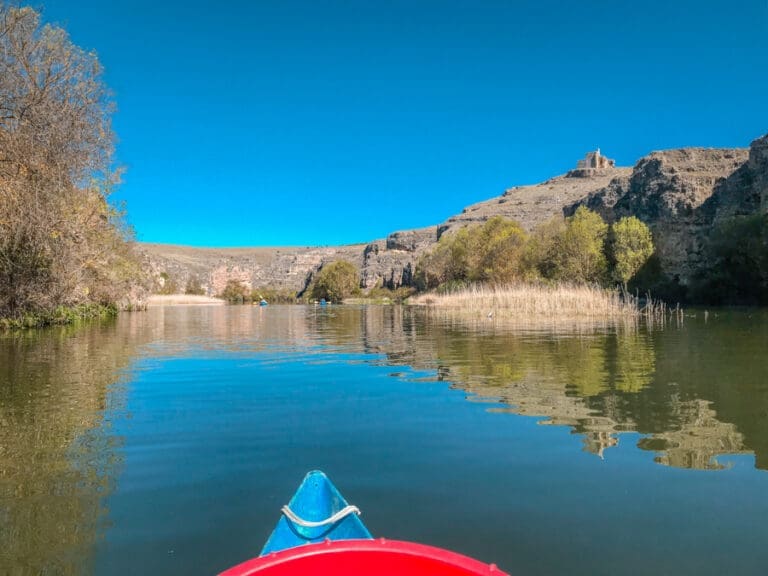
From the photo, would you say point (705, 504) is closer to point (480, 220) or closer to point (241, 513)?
point (241, 513)

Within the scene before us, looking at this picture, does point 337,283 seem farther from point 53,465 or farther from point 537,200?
point 53,465

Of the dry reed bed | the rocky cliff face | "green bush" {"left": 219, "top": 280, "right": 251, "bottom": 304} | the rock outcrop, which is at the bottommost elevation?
the dry reed bed

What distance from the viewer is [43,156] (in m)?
17.0

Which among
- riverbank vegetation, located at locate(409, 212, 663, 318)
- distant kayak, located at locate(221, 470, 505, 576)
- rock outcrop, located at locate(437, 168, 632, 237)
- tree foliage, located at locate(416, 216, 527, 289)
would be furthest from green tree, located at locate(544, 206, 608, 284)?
rock outcrop, located at locate(437, 168, 632, 237)

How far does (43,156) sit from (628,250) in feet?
162

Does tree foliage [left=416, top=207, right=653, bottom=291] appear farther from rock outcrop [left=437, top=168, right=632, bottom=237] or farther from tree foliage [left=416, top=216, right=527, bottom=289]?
rock outcrop [left=437, top=168, right=632, bottom=237]

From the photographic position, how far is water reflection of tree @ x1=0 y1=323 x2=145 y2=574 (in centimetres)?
343

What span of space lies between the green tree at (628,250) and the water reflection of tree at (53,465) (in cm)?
5108

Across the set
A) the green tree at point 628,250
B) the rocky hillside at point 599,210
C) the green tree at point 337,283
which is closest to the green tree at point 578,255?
the green tree at point 628,250

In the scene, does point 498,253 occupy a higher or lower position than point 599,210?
lower

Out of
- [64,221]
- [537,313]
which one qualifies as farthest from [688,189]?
[64,221]

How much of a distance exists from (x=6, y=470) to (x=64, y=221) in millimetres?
15005

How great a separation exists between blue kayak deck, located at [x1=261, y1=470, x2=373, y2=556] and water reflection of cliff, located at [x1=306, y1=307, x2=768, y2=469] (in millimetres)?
3144

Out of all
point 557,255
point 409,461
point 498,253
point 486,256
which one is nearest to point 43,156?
point 409,461
